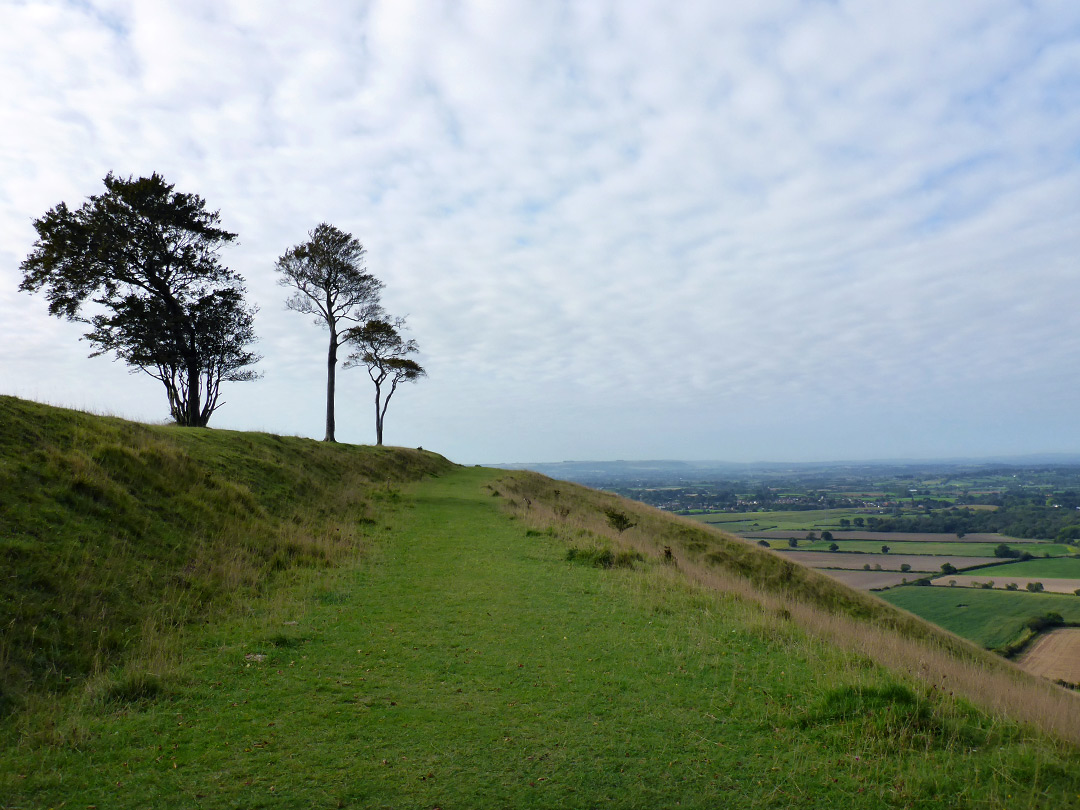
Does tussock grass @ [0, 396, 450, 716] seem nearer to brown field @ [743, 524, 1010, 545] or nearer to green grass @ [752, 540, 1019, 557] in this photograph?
green grass @ [752, 540, 1019, 557]

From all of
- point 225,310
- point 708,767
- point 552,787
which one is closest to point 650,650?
point 708,767

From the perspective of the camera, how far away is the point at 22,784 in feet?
14.2

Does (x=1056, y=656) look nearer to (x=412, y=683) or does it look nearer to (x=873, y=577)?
(x=873, y=577)

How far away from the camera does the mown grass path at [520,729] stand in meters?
4.42

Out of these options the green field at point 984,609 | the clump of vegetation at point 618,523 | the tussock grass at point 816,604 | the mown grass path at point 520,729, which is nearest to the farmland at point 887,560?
the green field at point 984,609

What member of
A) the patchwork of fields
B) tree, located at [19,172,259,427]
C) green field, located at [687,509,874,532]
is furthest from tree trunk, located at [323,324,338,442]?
green field, located at [687,509,874,532]

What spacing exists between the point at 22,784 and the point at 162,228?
26580mm

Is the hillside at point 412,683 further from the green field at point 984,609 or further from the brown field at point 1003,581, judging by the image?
the brown field at point 1003,581

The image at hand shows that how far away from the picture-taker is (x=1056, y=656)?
22219mm

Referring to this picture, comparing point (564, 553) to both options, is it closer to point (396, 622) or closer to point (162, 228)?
point (396, 622)

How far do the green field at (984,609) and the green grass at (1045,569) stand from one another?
477 inches

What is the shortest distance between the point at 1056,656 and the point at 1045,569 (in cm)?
3079

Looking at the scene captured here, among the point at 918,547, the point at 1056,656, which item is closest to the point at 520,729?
the point at 1056,656

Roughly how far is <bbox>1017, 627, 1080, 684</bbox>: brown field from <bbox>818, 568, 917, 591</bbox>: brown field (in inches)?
472
